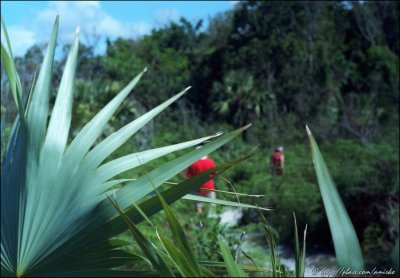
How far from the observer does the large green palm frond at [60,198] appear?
1.75m

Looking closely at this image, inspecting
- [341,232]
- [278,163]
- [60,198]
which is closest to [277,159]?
[278,163]

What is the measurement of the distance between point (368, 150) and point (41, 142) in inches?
474

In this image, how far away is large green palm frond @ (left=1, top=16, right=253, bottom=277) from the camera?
1.75 metres

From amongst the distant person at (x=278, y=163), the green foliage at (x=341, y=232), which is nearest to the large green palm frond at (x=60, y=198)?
the green foliage at (x=341, y=232)

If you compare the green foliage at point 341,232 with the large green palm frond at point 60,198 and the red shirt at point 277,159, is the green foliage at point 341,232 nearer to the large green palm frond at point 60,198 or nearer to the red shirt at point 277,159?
the large green palm frond at point 60,198

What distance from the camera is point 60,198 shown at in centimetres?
183

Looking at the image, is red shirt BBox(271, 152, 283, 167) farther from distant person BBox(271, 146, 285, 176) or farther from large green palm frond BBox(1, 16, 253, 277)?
large green palm frond BBox(1, 16, 253, 277)

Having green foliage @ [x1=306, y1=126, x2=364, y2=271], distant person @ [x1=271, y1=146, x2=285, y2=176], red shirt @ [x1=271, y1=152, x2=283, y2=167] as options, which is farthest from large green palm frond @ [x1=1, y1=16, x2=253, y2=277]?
red shirt @ [x1=271, y1=152, x2=283, y2=167]

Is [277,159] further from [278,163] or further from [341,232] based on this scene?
[341,232]

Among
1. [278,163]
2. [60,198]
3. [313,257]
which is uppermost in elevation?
[60,198]

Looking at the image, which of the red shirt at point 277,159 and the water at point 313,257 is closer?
the water at point 313,257

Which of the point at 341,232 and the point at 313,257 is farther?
the point at 313,257

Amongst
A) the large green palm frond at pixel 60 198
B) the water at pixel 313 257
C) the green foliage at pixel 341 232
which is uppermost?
the large green palm frond at pixel 60 198

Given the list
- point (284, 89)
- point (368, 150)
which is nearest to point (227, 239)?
point (368, 150)
